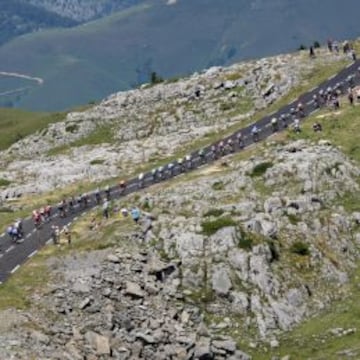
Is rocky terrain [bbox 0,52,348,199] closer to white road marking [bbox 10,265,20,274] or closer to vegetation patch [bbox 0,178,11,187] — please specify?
vegetation patch [bbox 0,178,11,187]

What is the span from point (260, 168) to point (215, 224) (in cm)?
1404

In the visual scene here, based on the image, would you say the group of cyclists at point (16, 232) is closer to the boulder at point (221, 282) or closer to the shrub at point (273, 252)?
the boulder at point (221, 282)

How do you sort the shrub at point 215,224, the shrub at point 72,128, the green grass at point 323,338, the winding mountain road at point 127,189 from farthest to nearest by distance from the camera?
the shrub at point 72,128
the shrub at point 215,224
the winding mountain road at point 127,189
the green grass at point 323,338

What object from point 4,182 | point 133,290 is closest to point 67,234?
point 133,290

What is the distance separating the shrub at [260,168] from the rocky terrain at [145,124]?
2898 centimetres

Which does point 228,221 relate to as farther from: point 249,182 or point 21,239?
point 21,239

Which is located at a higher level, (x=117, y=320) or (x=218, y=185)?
(x=218, y=185)

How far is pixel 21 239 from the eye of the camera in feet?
294

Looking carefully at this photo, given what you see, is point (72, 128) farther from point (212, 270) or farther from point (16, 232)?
point (212, 270)

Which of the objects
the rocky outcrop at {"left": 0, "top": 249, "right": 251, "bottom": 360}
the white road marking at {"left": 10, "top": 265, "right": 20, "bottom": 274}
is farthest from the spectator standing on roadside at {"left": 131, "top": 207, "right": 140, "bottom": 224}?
the white road marking at {"left": 10, "top": 265, "right": 20, "bottom": 274}

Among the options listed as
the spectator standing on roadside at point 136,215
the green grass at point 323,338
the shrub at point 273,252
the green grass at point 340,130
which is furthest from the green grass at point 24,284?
the green grass at point 340,130

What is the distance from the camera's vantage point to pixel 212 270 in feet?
260

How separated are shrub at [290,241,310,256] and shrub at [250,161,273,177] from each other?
485 inches

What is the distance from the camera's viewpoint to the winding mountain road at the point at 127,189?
271 ft
